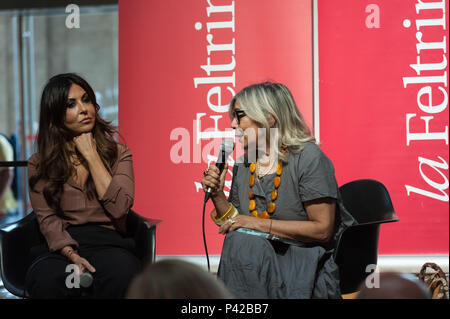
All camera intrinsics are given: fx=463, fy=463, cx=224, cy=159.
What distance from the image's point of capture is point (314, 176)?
199 centimetres

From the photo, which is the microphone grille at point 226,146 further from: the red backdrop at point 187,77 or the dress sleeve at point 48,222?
the red backdrop at point 187,77

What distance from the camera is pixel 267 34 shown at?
10.7 feet

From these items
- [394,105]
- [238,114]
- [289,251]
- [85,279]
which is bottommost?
[85,279]

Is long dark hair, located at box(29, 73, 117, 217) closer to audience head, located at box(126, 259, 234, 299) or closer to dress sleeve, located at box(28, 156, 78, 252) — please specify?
dress sleeve, located at box(28, 156, 78, 252)

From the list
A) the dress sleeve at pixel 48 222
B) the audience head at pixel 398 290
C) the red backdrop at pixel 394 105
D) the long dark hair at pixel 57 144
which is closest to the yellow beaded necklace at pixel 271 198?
the long dark hair at pixel 57 144

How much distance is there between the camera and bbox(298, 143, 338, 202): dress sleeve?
1.97 m

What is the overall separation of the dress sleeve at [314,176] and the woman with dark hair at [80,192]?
32.5 inches

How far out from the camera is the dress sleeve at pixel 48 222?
213 centimetres

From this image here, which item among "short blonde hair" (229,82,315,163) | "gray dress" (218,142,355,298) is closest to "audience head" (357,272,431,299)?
"gray dress" (218,142,355,298)

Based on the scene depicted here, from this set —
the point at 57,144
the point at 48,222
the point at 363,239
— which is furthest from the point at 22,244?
the point at 363,239

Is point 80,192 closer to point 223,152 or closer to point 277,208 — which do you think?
point 223,152

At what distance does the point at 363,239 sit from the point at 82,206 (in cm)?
134
